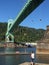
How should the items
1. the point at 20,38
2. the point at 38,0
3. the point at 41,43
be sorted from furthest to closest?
the point at 20,38 → the point at 38,0 → the point at 41,43

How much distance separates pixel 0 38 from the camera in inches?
6516

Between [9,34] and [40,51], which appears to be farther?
[9,34]

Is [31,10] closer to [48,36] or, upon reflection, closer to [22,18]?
[22,18]

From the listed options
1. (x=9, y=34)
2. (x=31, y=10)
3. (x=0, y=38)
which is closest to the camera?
(x=31, y=10)

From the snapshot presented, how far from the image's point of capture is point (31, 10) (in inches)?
3132

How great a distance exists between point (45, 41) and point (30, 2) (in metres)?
38.6

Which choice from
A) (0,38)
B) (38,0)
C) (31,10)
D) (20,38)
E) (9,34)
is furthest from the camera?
(20,38)

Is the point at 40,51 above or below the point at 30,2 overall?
below

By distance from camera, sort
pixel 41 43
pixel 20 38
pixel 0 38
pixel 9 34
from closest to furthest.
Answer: pixel 41 43
pixel 9 34
pixel 0 38
pixel 20 38

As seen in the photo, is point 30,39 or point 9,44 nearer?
point 9,44

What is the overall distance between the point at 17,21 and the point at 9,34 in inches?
1082

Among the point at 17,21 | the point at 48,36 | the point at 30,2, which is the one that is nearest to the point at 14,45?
the point at 17,21

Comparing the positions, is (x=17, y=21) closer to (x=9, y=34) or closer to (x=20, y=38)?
(x=9, y=34)

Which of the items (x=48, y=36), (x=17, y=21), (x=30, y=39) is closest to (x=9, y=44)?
(x=17, y=21)
